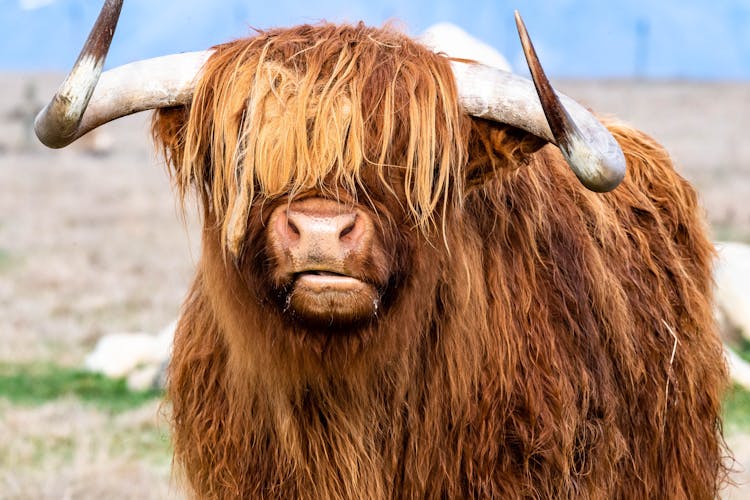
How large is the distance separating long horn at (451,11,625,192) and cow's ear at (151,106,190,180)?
83cm

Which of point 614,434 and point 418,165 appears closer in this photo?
point 418,165

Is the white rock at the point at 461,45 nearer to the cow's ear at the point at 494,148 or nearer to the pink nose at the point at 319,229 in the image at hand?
the cow's ear at the point at 494,148

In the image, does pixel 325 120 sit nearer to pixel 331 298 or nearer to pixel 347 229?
pixel 347 229

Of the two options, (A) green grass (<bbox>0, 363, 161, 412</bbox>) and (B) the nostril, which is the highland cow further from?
(A) green grass (<bbox>0, 363, 161, 412</bbox>)

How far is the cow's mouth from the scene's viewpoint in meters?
2.96

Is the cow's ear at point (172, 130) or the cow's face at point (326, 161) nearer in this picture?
the cow's face at point (326, 161)

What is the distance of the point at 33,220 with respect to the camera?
16.2 metres

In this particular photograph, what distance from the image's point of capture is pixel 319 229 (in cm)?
291

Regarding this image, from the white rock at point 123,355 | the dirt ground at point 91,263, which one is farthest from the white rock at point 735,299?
the white rock at point 123,355

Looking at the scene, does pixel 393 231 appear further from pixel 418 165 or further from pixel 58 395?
pixel 58 395

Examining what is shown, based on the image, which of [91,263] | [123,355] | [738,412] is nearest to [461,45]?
[738,412]

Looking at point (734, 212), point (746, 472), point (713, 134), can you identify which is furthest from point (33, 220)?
point (713, 134)

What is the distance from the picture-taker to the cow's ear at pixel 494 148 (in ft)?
10.8

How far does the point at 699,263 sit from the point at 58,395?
4.94m
